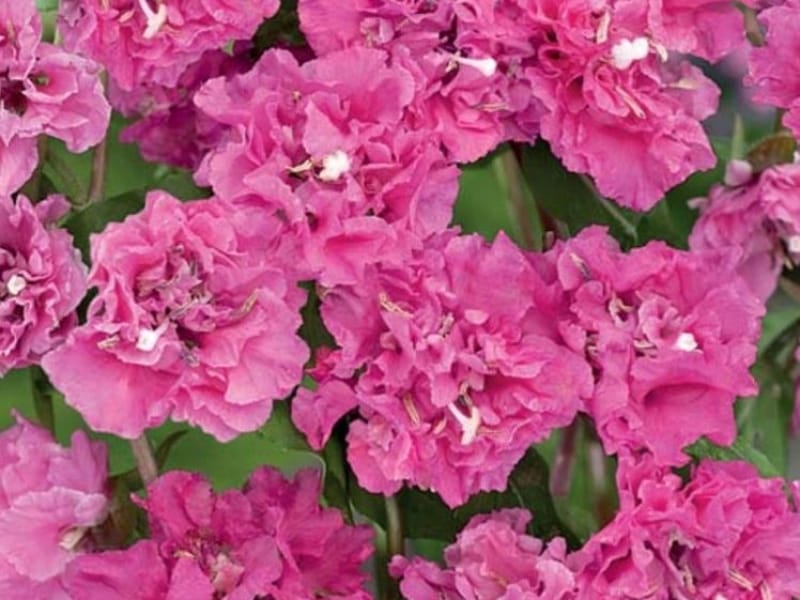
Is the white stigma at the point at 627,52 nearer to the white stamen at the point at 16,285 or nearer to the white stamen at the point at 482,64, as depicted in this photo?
the white stamen at the point at 482,64

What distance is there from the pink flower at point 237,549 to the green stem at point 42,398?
0.29 feet

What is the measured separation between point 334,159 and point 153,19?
9 cm

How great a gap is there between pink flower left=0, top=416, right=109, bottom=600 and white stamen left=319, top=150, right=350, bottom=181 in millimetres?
147

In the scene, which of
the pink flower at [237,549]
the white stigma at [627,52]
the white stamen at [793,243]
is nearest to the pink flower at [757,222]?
the white stamen at [793,243]

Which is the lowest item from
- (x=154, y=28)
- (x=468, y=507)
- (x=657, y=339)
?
(x=468, y=507)

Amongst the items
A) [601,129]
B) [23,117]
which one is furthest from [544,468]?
[23,117]

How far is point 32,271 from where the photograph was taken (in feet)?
2.23

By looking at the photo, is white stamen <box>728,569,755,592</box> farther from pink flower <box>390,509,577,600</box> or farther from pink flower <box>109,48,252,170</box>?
pink flower <box>109,48,252,170</box>

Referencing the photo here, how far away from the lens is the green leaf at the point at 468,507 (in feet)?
2.57

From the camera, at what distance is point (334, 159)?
67 centimetres

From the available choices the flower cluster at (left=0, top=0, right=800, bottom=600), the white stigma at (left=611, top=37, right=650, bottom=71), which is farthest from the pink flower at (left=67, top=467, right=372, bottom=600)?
the white stigma at (left=611, top=37, right=650, bottom=71)

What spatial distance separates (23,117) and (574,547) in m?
0.29

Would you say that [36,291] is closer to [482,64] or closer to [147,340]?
[147,340]

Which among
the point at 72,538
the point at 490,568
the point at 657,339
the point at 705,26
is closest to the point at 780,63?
the point at 705,26
